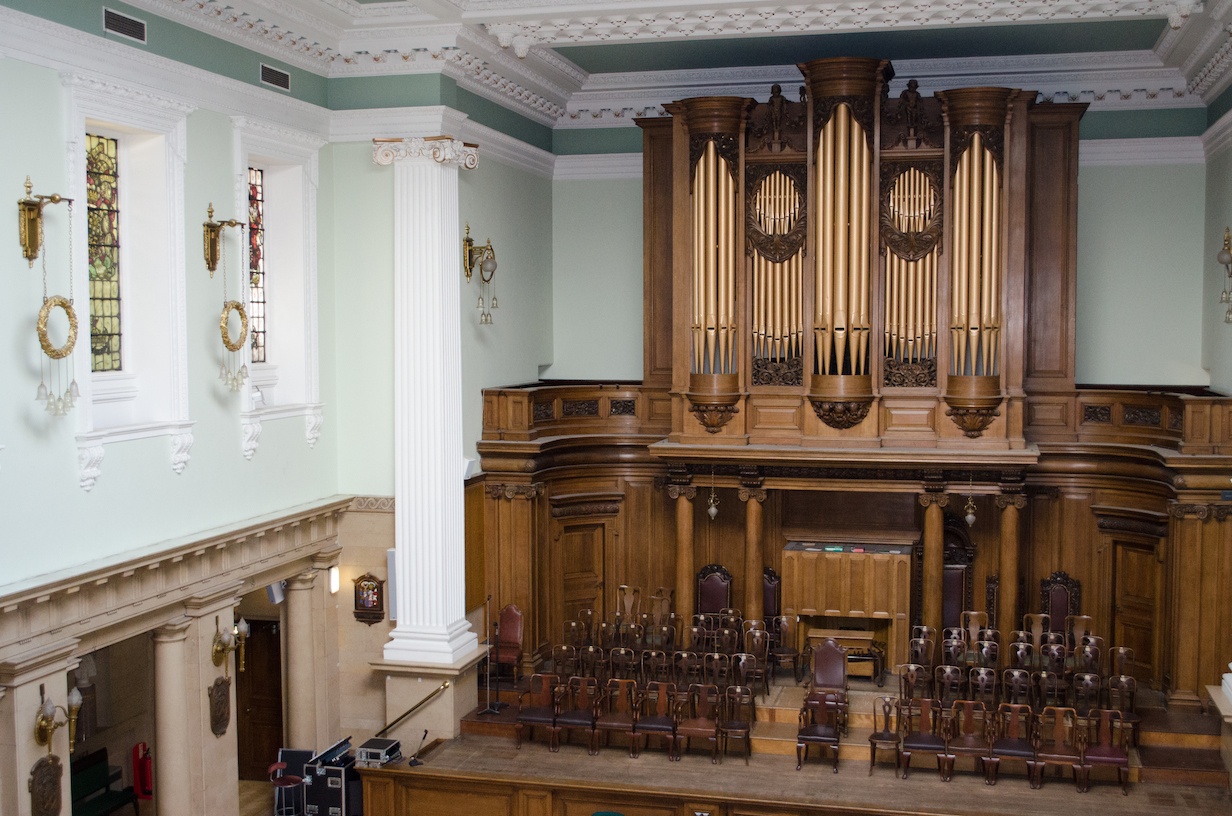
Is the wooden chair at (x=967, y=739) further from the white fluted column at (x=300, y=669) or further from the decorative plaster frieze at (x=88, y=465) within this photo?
the decorative plaster frieze at (x=88, y=465)

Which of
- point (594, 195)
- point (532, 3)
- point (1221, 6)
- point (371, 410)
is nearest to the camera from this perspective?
point (1221, 6)

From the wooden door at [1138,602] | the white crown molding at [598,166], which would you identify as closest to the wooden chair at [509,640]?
the white crown molding at [598,166]

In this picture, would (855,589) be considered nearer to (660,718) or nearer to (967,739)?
(967,739)

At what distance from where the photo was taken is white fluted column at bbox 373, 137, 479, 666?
14633mm

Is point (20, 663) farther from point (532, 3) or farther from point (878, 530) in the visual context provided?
point (878, 530)

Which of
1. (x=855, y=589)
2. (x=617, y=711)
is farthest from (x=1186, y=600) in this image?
(x=617, y=711)

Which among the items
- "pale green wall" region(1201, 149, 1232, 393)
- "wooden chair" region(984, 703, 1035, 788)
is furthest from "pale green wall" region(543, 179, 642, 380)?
"pale green wall" region(1201, 149, 1232, 393)

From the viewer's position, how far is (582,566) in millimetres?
17859

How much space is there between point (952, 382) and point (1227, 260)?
3378mm

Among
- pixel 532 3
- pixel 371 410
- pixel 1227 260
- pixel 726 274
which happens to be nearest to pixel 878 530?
pixel 726 274

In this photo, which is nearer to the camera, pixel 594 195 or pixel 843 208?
pixel 843 208

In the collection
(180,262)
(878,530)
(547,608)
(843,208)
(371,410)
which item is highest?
(843,208)

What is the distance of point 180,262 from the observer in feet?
39.7

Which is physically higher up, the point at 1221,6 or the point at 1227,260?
the point at 1221,6
